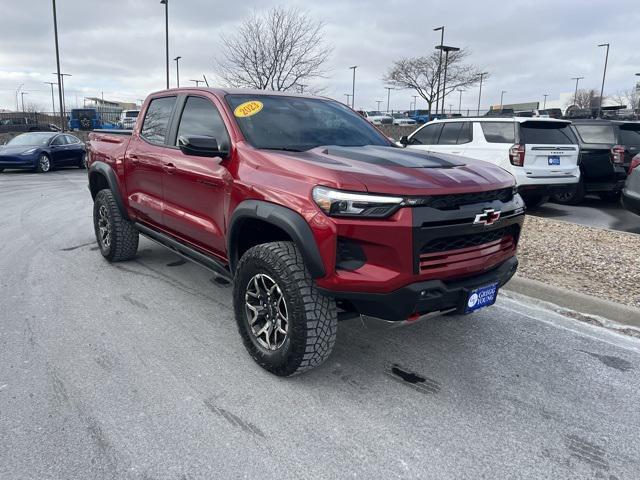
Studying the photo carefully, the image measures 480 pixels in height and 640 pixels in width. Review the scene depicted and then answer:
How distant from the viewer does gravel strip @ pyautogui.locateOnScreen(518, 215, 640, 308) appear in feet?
15.9

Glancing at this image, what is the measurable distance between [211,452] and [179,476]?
20cm

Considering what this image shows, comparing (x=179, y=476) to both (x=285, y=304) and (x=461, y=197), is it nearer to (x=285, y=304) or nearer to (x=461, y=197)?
(x=285, y=304)

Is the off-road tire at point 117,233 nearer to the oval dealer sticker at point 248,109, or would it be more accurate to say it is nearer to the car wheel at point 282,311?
the oval dealer sticker at point 248,109

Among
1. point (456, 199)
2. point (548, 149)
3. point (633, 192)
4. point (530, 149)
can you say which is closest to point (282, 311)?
point (456, 199)

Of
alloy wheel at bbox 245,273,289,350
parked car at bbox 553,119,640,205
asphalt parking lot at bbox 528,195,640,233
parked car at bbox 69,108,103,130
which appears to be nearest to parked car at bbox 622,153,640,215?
asphalt parking lot at bbox 528,195,640,233

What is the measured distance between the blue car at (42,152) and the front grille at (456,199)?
16417 millimetres

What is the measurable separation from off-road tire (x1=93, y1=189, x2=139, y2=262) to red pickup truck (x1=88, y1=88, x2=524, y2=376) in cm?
120

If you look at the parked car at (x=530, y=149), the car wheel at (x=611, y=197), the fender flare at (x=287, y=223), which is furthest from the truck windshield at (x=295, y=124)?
the car wheel at (x=611, y=197)

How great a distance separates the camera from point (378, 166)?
3021 mm

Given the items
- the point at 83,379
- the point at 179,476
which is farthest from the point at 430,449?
the point at 83,379

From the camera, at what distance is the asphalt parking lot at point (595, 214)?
27.5 feet

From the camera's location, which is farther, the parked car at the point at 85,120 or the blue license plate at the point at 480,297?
the parked car at the point at 85,120

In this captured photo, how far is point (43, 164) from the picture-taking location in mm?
16406

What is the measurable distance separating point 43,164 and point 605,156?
52.6 feet
